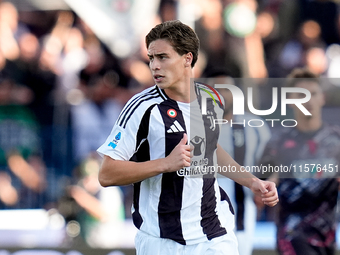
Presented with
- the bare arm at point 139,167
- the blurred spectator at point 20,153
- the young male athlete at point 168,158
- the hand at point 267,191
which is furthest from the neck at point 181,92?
the blurred spectator at point 20,153

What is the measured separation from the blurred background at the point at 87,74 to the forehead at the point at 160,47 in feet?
7.56

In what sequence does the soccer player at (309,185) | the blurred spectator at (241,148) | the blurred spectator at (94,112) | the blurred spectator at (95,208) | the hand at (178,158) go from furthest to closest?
the blurred spectator at (94,112), the blurred spectator at (95,208), the blurred spectator at (241,148), the soccer player at (309,185), the hand at (178,158)

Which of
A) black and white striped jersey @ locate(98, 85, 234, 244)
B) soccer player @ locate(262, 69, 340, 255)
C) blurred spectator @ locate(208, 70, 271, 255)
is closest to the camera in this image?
black and white striped jersey @ locate(98, 85, 234, 244)

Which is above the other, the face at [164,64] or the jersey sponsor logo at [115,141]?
the face at [164,64]

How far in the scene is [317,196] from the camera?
393 centimetres

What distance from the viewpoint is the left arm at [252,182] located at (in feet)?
8.66

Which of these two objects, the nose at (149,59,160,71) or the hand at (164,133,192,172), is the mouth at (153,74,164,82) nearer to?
the nose at (149,59,160,71)

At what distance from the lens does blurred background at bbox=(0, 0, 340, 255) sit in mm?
4945

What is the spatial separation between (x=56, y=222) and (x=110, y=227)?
540 mm

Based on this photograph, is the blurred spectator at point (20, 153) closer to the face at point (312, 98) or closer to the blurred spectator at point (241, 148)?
the blurred spectator at point (241, 148)

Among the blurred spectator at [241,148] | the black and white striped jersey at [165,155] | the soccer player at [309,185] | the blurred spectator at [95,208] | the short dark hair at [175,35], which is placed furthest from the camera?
the blurred spectator at [95,208]

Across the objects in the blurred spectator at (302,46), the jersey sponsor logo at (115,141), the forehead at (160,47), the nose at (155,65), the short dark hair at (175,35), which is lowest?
the jersey sponsor logo at (115,141)

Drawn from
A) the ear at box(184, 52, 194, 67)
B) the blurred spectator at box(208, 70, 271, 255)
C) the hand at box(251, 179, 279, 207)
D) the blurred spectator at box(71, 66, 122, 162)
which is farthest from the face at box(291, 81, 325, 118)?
the blurred spectator at box(71, 66, 122, 162)

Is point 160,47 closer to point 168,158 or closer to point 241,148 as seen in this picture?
point 168,158
